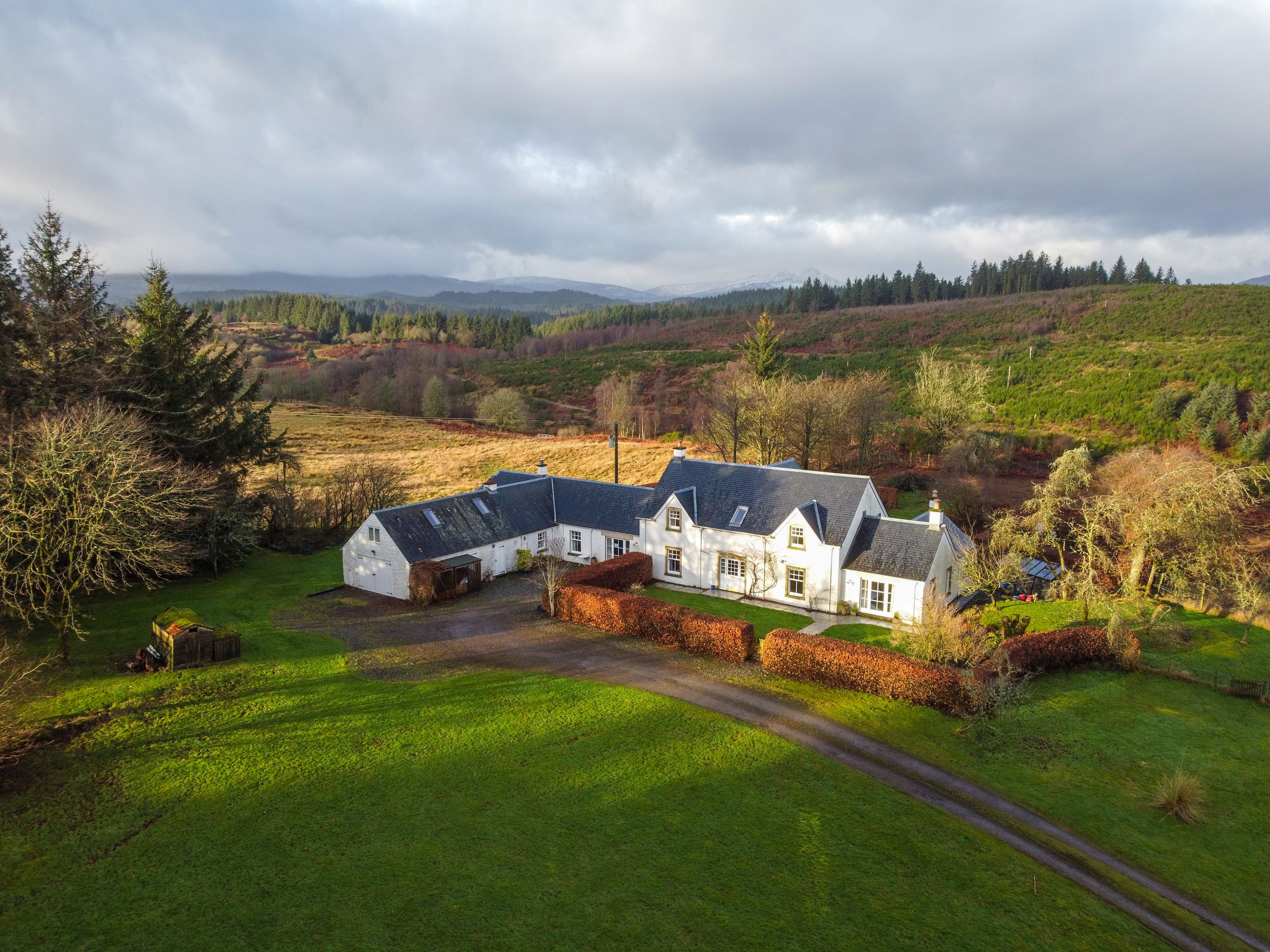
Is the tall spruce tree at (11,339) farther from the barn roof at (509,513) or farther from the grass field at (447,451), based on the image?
the grass field at (447,451)

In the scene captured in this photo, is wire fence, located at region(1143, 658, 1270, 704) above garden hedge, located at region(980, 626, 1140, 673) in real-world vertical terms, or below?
below

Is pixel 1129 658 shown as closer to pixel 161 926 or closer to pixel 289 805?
pixel 289 805

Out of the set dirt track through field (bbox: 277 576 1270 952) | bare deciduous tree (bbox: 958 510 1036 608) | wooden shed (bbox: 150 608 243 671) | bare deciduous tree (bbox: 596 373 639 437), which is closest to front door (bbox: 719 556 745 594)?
dirt track through field (bbox: 277 576 1270 952)

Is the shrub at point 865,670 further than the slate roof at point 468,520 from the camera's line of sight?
No

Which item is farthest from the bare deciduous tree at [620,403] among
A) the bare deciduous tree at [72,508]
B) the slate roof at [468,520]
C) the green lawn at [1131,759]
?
the green lawn at [1131,759]

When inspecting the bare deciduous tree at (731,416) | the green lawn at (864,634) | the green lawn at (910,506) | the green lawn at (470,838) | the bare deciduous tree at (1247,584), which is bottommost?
the green lawn at (470,838)

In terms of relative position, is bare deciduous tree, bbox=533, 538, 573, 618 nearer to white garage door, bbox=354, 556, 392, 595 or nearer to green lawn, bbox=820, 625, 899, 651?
white garage door, bbox=354, 556, 392, 595
